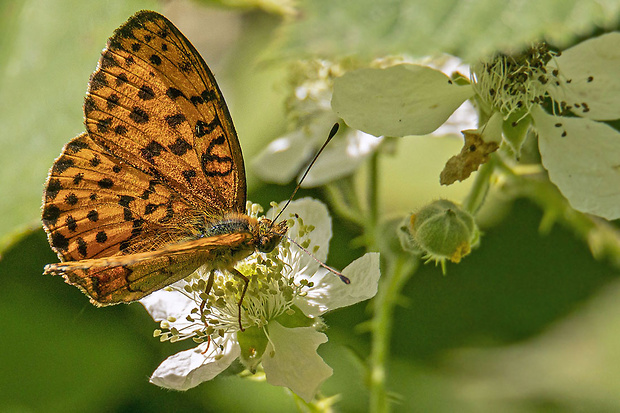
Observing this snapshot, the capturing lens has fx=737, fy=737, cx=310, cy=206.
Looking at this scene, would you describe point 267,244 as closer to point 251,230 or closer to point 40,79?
point 251,230

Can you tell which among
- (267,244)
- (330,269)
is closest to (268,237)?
(267,244)

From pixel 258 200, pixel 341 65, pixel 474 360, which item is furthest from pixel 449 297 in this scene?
pixel 341 65

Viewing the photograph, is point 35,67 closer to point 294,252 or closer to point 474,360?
point 294,252

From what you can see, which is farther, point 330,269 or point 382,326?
point 382,326

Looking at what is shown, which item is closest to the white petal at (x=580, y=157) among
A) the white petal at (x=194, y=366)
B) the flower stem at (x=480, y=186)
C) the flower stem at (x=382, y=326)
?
the flower stem at (x=480, y=186)

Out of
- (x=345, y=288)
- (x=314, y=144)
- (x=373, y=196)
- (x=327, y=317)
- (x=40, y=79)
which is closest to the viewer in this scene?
(x=345, y=288)

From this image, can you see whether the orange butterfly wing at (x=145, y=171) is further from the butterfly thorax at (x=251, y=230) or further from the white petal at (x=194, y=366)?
the white petal at (x=194, y=366)
